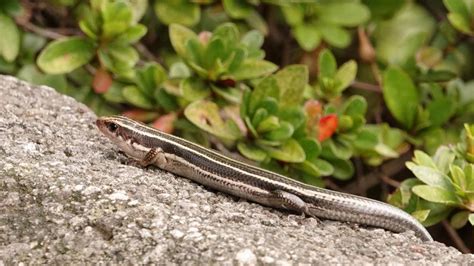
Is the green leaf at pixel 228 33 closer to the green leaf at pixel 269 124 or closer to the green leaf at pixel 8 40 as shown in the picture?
the green leaf at pixel 269 124

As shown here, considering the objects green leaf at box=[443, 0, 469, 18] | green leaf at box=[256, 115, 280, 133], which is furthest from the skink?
green leaf at box=[443, 0, 469, 18]

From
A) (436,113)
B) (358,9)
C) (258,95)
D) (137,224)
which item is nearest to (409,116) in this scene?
(436,113)

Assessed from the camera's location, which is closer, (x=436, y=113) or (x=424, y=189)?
(x=424, y=189)

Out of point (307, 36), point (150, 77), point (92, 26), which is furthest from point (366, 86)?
point (92, 26)

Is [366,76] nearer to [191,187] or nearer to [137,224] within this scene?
[191,187]

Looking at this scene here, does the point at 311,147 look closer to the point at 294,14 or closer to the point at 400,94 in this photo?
the point at 400,94

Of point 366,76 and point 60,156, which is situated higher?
point 60,156
